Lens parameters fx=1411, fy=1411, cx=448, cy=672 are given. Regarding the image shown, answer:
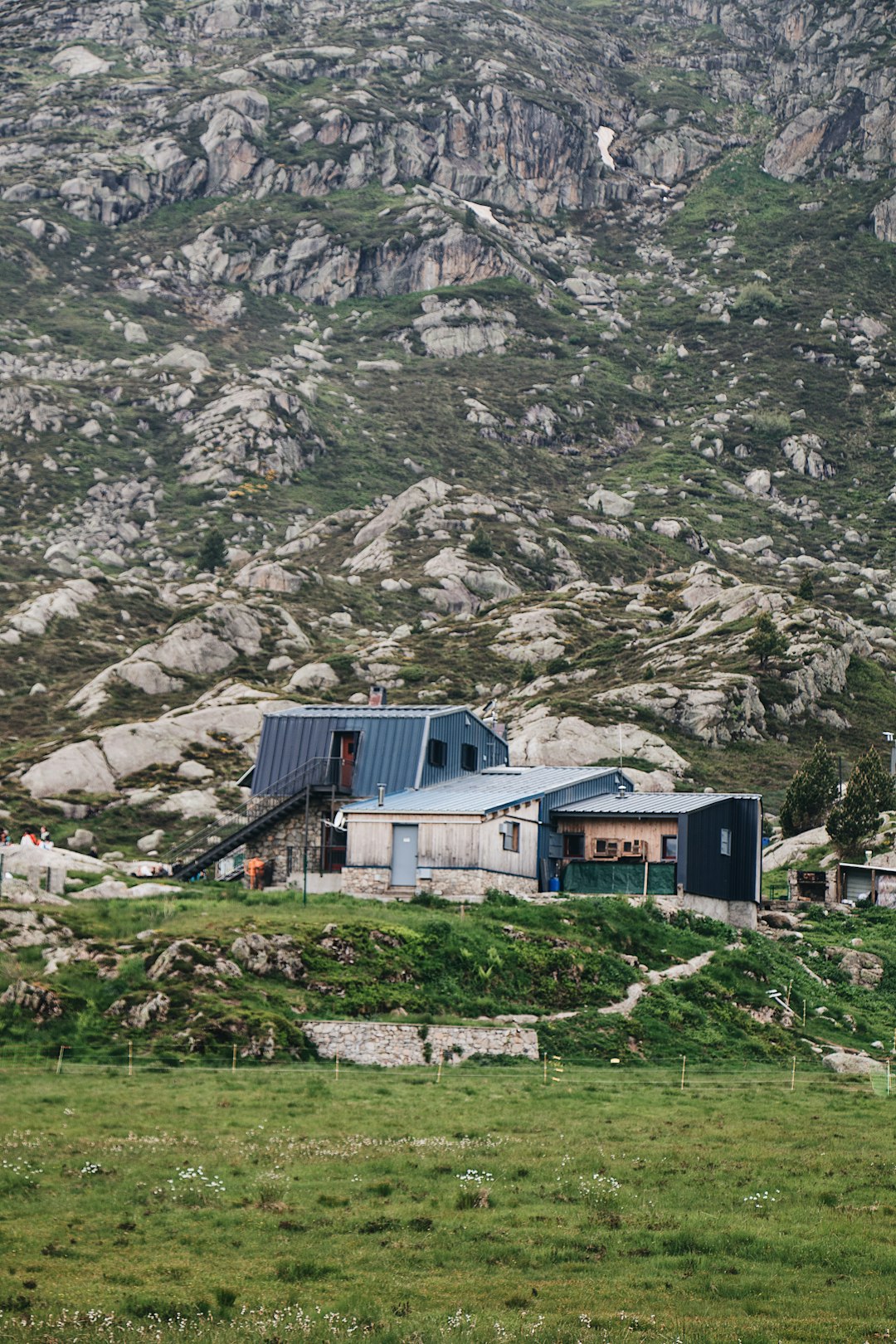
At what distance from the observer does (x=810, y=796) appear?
3738 inches

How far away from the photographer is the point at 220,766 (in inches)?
4109

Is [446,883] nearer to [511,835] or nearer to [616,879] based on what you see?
[511,835]

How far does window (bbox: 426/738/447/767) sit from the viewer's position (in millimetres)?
66188

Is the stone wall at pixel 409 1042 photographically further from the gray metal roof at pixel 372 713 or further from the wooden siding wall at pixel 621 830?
the gray metal roof at pixel 372 713

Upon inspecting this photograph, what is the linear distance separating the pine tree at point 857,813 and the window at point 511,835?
33121mm

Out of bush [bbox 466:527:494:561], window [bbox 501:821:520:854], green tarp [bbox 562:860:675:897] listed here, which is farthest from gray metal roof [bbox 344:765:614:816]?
bush [bbox 466:527:494:561]

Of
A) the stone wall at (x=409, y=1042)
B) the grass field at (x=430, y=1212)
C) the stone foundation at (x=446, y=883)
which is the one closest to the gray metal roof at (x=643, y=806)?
the stone foundation at (x=446, y=883)

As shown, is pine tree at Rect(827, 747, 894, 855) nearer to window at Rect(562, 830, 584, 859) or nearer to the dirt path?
window at Rect(562, 830, 584, 859)

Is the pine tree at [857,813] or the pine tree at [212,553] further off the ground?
the pine tree at [212,553]

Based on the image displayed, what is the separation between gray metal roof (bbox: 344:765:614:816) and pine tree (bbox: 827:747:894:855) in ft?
66.2

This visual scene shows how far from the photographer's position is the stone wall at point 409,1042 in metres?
40.4

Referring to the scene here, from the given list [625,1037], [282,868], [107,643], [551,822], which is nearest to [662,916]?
[551,822]

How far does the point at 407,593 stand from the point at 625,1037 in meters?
130

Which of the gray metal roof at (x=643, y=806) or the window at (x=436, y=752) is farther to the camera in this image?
the window at (x=436, y=752)
